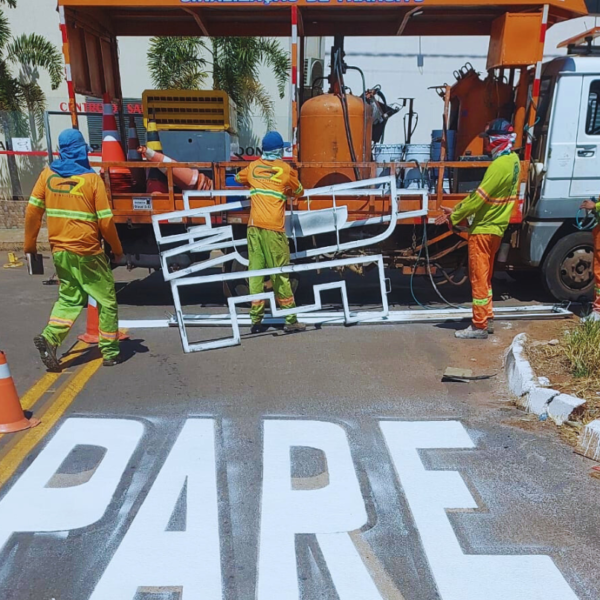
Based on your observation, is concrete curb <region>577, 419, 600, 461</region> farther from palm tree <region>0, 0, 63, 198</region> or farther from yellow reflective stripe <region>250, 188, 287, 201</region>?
palm tree <region>0, 0, 63, 198</region>

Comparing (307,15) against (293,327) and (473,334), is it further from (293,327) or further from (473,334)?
(473,334)

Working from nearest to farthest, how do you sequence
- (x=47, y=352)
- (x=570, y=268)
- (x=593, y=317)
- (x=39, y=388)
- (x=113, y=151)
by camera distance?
(x=39, y=388) < (x=47, y=352) < (x=593, y=317) < (x=570, y=268) < (x=113, y=151)

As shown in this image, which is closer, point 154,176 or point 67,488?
point 67,488

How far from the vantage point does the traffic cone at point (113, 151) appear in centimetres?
647

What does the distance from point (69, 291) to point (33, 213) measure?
2.37 ft

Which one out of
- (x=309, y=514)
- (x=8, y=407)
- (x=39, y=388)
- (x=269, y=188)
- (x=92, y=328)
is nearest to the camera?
(x=309, y=514)

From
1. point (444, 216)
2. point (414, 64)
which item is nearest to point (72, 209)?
point (444, 216)

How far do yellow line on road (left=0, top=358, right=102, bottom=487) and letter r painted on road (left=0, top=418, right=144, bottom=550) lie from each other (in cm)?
10

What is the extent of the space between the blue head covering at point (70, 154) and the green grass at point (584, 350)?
14.0 feet

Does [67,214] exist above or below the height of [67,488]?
above

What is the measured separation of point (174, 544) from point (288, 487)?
72 cm

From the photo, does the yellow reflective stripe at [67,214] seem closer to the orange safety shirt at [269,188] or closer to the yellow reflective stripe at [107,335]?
the yellow reflective stripe at [107,335]

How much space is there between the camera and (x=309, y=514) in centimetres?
290

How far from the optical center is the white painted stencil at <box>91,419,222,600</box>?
7.92 feet
